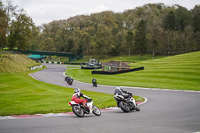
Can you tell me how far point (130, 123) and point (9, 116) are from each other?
7314 mm

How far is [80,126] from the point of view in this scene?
11812 mm

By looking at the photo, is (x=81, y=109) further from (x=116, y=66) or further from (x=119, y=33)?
(x=119, y=33)

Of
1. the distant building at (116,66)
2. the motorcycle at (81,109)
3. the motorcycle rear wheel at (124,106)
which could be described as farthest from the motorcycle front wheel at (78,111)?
the distant building at (116,66)

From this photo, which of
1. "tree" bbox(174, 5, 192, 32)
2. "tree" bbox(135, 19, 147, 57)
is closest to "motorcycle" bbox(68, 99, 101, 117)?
"tree" bbox(135, 19, 147, 57)

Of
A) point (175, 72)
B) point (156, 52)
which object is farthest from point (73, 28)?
point (175, 72)

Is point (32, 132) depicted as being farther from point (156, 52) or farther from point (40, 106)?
point (156, 52)

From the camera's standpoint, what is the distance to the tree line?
9525 centimetres

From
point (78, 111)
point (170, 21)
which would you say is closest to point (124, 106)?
point (78, 111)

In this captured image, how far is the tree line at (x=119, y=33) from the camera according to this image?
95250 mm

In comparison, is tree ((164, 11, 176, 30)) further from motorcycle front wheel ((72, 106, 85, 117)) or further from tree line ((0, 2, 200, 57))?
motorcycle front wheel ((72, 106, 85, 117))

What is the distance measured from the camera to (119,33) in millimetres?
129750

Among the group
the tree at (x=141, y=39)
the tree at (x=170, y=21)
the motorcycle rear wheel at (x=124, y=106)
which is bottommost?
the motorcycle rear wheel at (x=124, y=106)

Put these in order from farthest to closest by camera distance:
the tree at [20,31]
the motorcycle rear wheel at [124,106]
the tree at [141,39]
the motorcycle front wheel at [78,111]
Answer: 1. the tree at [141,39]
2. the tree at [20,31]
3. the motorcycle rear wheel at [124,106]
4. the motorcycle front wheel at [78,111]

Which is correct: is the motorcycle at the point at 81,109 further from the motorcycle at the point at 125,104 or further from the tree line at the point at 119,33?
the tree line at the point at 119,33
